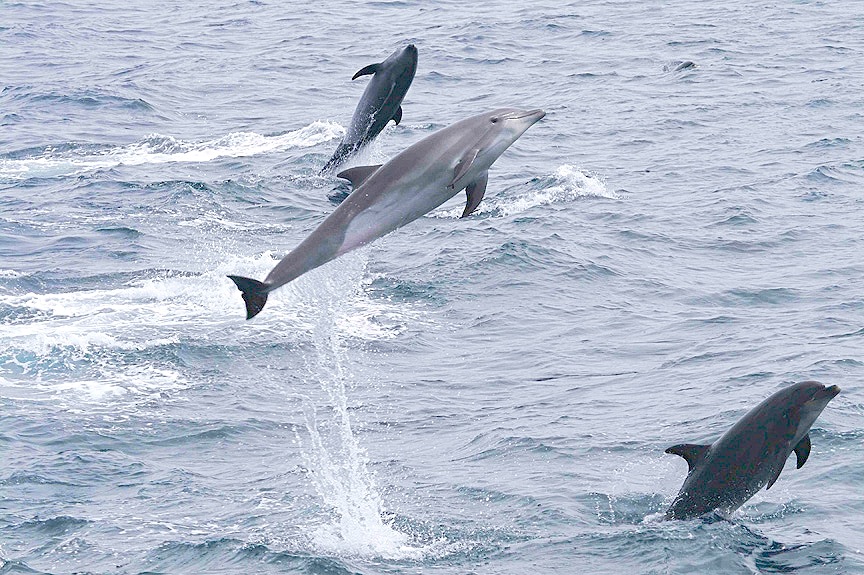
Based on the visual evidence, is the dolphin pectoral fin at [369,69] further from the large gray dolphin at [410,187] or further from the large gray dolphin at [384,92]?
the large gray dolphin at [410,187]

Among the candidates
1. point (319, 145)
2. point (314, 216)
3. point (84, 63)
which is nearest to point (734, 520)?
point (314, 216)

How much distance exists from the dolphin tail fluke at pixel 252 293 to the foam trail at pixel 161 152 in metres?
25.3

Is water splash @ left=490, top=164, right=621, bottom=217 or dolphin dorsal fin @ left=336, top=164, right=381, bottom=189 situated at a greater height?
dolphin dorsal fin @ left=336, top=164, right=381, bottom=189

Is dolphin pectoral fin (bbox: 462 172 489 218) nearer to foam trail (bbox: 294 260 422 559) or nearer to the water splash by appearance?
foam trail (bbox: 294 260 422 559)

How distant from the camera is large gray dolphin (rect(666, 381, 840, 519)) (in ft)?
50.7

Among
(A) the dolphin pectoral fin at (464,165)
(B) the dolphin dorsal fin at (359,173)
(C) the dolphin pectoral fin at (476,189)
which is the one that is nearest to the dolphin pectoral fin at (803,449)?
(C) the dolphin pectoral fin at (476,189)

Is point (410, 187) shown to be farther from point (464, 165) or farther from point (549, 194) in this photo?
point (549, 194)

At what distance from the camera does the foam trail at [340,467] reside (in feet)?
56.0

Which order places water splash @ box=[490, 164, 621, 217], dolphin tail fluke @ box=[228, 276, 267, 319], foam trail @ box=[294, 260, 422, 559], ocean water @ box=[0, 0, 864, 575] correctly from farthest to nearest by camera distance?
water splash @ box=[490, 164, 621, 217] < ocean water @ box=[0, 0, 864, 575] < foam trail @ box=[294, 260, 422, 559] < dolphin tail fluke @ box=[228, 276, 267, 319]

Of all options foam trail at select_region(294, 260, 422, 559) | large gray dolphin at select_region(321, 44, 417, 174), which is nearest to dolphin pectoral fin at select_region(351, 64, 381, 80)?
large gray dolphin at select_region(321, 44, 417, 174)

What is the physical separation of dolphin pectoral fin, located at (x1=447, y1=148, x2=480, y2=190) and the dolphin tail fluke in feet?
5.91

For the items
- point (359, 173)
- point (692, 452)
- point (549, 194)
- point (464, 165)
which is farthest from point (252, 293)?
point (549, 194)

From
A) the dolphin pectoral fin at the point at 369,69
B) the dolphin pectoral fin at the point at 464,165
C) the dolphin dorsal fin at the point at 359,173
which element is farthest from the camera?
the dolphin pectoral fin at the point at 369,69

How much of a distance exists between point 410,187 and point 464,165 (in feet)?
1.61
